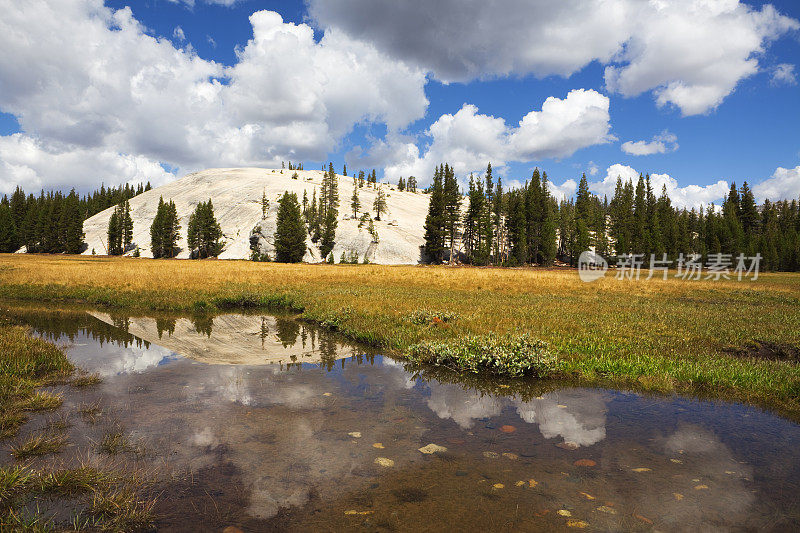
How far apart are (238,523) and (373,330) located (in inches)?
401

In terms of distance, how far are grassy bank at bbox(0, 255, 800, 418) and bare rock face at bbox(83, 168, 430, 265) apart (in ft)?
199

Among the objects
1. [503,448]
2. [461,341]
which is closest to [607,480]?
[503,448]

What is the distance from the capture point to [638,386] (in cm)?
913

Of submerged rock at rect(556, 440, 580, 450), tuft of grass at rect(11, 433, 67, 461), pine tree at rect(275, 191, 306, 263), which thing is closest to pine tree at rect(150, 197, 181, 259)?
pine tree at rect(275, 191, 306, 263)

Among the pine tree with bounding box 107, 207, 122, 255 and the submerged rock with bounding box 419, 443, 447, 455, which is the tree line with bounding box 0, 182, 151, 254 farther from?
the submerged rock with bounding box 419, 443, 447, 455

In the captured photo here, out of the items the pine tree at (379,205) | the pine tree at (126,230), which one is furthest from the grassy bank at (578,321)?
the pine tree at (379,205)

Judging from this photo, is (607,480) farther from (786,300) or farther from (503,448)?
(786,300)

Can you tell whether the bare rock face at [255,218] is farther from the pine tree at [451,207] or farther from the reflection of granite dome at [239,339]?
the reflection of granite dome at [239,339]

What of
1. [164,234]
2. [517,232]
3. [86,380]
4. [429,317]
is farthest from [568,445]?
[164,234]

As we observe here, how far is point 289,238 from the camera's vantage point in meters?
82.1

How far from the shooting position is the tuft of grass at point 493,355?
389 inches

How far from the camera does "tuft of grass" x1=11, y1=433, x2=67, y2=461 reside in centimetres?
539

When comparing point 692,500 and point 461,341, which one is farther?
point 461,341

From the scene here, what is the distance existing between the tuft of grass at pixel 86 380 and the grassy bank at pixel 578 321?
25.0ft
